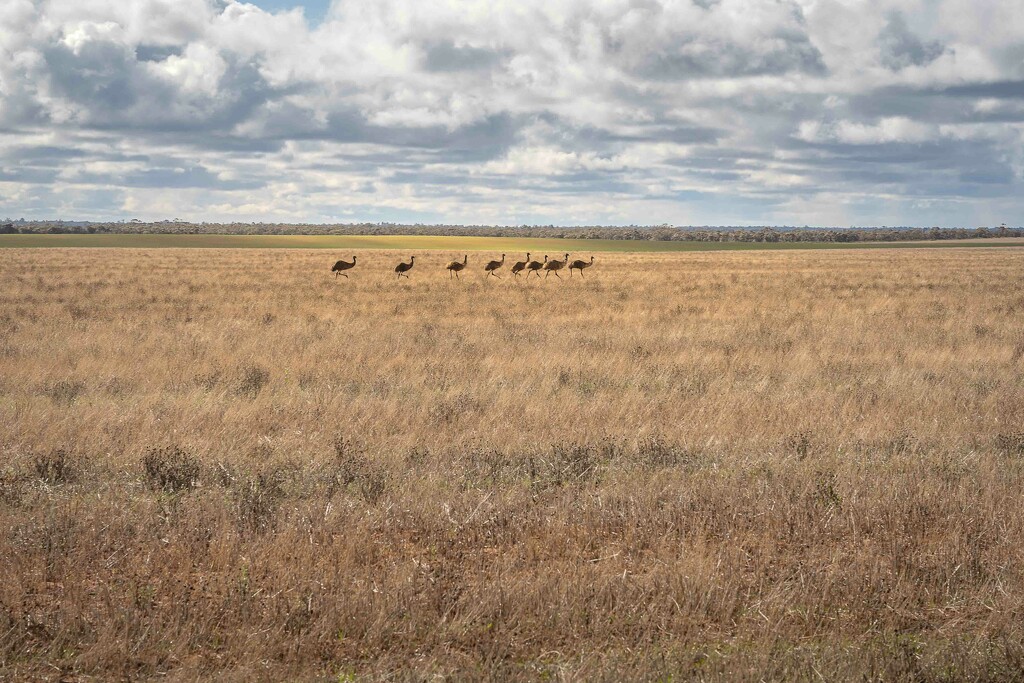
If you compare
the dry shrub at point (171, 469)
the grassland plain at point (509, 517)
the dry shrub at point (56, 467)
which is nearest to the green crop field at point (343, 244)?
the grassland plain at point (509, 517)

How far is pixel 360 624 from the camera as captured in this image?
4949 mm

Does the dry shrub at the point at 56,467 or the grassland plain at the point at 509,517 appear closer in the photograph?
the grassland plain at the point at 509,517

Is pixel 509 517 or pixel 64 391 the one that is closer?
pixel 509 517

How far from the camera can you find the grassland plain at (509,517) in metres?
4.77

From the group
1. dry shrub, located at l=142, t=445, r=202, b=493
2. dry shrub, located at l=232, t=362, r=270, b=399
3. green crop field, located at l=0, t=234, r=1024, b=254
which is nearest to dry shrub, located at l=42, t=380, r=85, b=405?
dry shrub, located at l=232, t=362, r=270, b=399

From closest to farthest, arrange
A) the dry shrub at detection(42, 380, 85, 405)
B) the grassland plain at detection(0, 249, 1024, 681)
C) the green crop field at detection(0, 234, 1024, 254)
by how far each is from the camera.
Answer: the grassland plain at detection(0, 249, 1024, 681) → the dry shrub at detection(42, 380, 85, 405) → the green crop field at detection(0, 234, 1024, 254)

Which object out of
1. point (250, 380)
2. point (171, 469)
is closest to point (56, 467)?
point (171, 469)

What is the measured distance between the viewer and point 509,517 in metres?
6.50

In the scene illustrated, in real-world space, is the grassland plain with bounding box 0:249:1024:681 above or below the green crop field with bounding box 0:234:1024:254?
below

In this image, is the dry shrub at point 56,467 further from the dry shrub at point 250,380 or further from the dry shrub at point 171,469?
the dry shrub at point 250,380

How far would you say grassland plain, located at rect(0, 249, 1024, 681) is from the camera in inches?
188

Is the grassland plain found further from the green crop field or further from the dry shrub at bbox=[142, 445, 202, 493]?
the green crop field

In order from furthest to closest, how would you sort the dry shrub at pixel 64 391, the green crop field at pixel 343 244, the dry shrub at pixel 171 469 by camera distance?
1. the green crop field at pixel 343 244
2. the dry shrub at pixel 64 391
3. the dry shrub at pixel 171 469

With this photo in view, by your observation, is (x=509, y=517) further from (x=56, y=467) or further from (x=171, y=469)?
(x=56, y=467)
